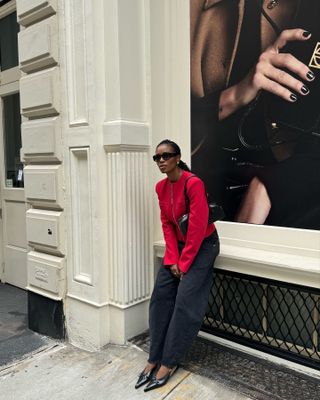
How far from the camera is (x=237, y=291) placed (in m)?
3.48

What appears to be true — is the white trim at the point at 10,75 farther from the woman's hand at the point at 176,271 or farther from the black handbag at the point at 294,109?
the woman's hand at the point at 176,271

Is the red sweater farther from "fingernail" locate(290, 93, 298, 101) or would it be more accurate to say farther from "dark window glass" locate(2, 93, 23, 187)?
"dark window glass" locate(2, 93, 23, 187)

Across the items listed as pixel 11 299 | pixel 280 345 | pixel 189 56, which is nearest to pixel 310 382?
pixel 280 345

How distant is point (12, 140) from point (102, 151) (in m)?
2.32

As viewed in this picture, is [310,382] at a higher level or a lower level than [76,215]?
lower

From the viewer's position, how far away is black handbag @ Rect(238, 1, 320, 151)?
288cm

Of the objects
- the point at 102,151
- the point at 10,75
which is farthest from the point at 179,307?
the point at 10,75

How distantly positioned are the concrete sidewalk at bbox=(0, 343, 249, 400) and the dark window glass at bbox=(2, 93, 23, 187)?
96.8 inches

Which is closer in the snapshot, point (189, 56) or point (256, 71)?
point (256, 71)

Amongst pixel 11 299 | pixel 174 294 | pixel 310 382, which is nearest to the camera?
pixel 310 382

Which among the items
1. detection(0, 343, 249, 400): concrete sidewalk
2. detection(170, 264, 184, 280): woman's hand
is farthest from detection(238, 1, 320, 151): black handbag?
detection(0, 343, 249, 400): concrete sidewalk

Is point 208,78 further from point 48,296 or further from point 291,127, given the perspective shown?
point 48,296

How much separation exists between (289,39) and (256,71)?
1.07 ft

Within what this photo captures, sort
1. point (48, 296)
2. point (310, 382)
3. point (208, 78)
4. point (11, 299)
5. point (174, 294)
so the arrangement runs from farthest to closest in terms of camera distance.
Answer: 1. point (11, 299)
2. point (48, 296)
3. point (208, 78)
4. point (174, 294)
5. point (310, 382)
